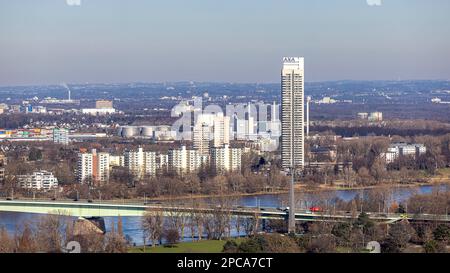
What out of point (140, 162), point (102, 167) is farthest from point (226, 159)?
point (102, 167)

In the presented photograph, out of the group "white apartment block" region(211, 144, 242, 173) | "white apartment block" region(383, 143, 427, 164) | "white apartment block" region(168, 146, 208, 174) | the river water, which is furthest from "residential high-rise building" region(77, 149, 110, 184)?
"white apartment block" region(383, 143, 427, 164)

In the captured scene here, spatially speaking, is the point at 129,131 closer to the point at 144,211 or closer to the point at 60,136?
the point at 60,136

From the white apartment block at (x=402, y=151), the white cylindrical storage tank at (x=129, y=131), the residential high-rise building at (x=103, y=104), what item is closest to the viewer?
the white apartment block at (x=402, y=151)

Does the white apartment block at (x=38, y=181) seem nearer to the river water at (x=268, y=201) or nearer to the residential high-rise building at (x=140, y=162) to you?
the residential high-rise building at (x=140, y=162)

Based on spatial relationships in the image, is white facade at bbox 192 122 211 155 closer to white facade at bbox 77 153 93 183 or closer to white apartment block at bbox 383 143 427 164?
white facade at bbox 77 153 93 183

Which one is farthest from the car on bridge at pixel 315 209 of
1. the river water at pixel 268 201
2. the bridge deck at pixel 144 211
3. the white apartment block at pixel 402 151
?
the white apartment block at pixel 402 151
